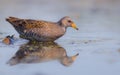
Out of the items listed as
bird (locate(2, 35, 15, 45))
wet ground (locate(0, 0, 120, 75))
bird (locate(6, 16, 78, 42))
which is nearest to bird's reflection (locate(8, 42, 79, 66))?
wet ground (locate(0, 0, 120, 75))

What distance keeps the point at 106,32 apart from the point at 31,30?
77.9 inches

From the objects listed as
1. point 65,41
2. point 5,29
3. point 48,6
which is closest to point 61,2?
point 48,6

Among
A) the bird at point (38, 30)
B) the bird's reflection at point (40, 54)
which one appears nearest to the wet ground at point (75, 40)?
the bird's reflection at point (40, 54)

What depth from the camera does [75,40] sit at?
10969 mm

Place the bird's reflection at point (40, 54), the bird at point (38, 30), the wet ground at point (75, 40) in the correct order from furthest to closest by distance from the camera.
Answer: the bird at point (38, 30) → the bird's reflection at point (40, 54) → the wet ground at point (75, 40)

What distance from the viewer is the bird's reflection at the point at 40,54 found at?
9281 millimetres

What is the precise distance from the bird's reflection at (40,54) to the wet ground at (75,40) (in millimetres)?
16

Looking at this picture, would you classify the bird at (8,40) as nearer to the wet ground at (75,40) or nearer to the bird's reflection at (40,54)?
the wet ground at (75,40)

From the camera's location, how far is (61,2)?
1720cm

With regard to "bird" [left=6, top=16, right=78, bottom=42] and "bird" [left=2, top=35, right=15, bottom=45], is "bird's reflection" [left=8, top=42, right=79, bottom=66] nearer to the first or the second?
"bird" [left=6, top=16, right=78, bottom=42]

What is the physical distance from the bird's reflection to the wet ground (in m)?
0.02

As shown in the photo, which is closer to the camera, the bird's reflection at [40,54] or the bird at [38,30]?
the bird's reflection at [40,54]

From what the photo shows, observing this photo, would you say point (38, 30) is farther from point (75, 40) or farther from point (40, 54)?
point (40, 54)

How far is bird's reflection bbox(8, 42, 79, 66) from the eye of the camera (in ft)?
30.5
